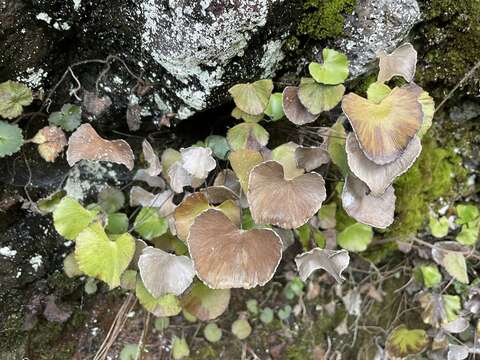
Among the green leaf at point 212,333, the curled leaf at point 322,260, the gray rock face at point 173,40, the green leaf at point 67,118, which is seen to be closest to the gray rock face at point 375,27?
the gray rock face at point 173,40

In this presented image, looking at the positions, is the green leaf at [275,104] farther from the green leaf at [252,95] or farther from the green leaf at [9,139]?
the green leaf at [9,139]

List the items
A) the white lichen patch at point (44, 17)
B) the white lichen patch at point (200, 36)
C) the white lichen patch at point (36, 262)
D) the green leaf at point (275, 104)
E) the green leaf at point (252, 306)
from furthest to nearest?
the green leaf at point (252, 306), the white lichen patch at point (36, 262), the green leaf at point (275, 104), the white lichen patch at point (44, 17), the white lichen patch at point (200, 36)

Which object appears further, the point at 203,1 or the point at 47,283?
the point at 47,283

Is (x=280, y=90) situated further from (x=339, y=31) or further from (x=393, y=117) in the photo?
(x=393, y=117)

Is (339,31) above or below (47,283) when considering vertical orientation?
above

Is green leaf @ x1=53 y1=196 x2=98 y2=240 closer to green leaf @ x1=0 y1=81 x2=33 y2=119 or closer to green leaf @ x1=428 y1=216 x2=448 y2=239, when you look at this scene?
green leaf @ x1=0 y1=81 x2=33 y2=119

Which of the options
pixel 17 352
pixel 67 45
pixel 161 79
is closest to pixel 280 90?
pixel 161 79
